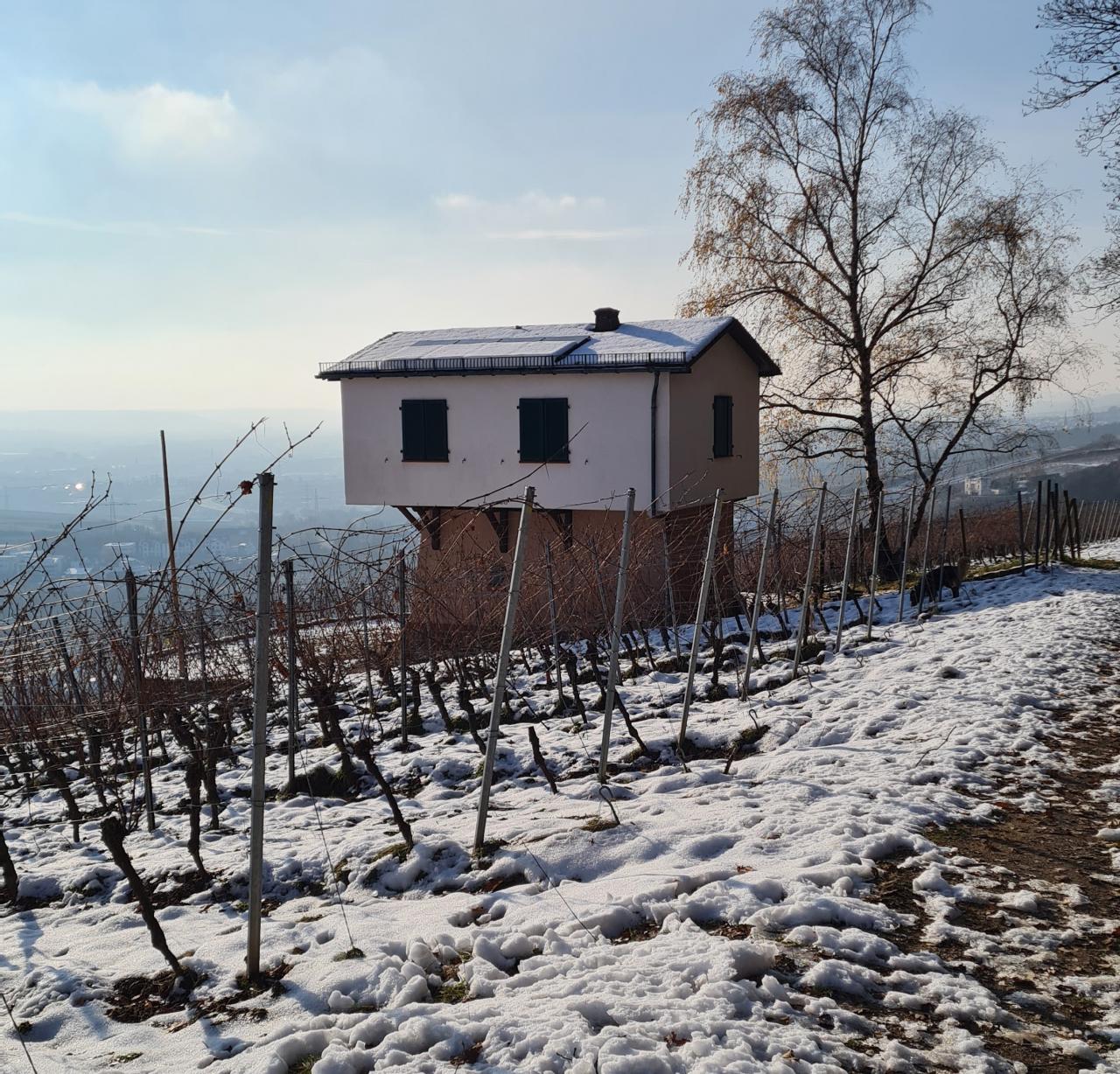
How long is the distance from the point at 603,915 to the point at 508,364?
1263 centimetres

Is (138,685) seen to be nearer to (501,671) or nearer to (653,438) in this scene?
(501,671)

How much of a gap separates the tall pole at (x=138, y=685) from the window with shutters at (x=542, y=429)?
9.55m

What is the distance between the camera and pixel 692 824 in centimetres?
484

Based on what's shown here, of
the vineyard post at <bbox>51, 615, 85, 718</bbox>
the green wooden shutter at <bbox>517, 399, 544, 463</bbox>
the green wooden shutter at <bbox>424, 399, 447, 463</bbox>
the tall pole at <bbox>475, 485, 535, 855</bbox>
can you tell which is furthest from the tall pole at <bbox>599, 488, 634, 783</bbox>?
the green wooden shutter at <bbox>424, 399, 447, 463</bbox>

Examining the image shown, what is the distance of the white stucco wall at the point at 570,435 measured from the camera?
1517cm

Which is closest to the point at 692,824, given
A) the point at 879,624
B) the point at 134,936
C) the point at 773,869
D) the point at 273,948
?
the point at 773,869

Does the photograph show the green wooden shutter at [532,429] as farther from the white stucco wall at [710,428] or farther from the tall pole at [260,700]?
the tall pole at [260,700]

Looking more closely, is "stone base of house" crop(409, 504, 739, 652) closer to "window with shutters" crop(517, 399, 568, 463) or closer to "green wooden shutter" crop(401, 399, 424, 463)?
"window with shutters" crop(517, 399, 568, 463)

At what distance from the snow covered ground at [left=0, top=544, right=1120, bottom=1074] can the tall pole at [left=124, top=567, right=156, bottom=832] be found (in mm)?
214

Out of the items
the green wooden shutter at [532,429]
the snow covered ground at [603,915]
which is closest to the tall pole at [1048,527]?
the snow covered ground at [603,915]

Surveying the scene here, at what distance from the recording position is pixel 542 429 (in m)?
15.7

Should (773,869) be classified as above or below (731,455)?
below

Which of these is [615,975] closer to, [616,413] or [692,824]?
[692,824]

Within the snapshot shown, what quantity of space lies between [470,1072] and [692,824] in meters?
2.23
